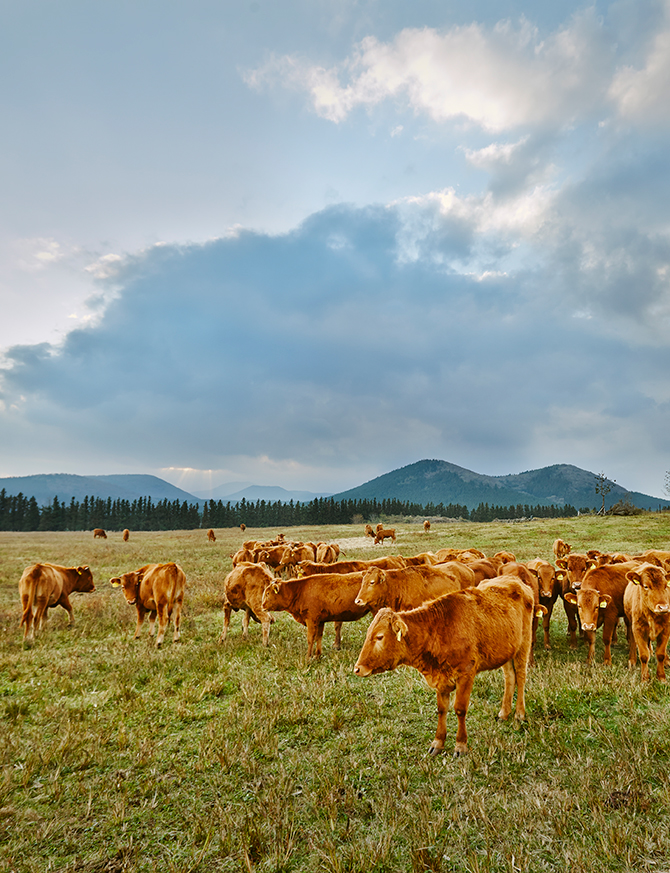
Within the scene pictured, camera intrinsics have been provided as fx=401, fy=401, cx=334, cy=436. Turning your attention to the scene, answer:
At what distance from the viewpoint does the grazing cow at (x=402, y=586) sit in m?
9.68

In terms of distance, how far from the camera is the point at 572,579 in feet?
38.1

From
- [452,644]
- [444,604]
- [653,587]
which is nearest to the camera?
[452,644]

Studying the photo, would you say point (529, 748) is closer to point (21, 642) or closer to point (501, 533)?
point (21, 642)

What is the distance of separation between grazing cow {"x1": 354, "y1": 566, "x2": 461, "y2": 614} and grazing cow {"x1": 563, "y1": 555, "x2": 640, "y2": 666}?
9.56ft

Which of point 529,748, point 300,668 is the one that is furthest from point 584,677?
point 300,668

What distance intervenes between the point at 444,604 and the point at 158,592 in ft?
30.4

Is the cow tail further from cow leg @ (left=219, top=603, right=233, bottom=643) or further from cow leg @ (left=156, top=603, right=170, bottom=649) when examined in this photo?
cow leg @ (left=219, top=603, right=233, bottom=643)

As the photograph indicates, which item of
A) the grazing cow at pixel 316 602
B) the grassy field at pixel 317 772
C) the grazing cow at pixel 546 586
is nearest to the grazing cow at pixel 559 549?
the grazing cow at pixel 546 586

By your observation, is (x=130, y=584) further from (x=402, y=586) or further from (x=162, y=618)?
(x=402, y=586)

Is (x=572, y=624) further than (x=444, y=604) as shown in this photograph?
Yes

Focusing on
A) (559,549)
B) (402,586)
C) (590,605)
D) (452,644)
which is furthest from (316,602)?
(559,549)

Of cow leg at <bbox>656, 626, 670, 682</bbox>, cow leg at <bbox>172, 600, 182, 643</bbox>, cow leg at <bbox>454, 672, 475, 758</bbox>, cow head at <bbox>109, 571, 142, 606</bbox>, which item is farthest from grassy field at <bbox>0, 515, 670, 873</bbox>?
cow head at <bbox>109, 571, 142, 606</bbox>

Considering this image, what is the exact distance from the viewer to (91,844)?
462 cm

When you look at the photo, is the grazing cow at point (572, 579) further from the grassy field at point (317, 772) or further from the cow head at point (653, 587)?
the cow head at point (653, 587)
